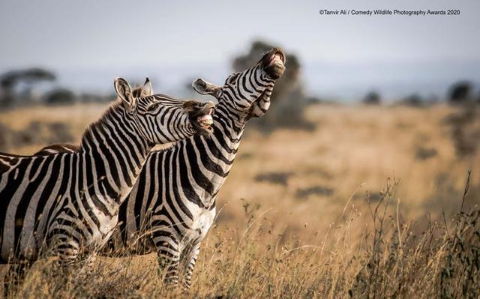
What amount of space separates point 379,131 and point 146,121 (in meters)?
37.1

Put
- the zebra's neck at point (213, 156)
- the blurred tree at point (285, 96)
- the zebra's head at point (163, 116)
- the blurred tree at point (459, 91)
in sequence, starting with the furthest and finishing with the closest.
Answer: the blurred tree at point (459, 91) < the blurred tree at point (285, 96) < the zebra's neck at point (213, 156) < the zebra's head at point (163, 116)

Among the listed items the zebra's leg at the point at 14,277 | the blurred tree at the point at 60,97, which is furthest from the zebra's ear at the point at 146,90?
the blurred tree at the point at 60,97

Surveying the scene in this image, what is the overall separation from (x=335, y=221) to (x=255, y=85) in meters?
6.92

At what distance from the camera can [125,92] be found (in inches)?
230

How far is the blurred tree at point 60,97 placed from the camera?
64053 millimetres

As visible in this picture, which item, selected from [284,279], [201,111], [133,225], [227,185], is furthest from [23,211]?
[227,185]

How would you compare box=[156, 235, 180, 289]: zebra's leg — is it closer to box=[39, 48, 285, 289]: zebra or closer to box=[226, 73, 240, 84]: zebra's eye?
box=[39, 48, 285, 289]: zebra

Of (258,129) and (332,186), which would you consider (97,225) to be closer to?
(332,186)

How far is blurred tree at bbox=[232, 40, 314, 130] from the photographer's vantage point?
4084cm

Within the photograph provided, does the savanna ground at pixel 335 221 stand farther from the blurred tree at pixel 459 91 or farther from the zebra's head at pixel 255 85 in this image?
the blurred tree at pixel 459 91

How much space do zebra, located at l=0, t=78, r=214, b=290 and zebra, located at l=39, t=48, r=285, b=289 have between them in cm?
75

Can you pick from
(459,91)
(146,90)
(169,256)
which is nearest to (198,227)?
(169,256)

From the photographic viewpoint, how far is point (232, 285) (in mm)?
5660

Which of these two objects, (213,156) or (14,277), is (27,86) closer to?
(213,156)
